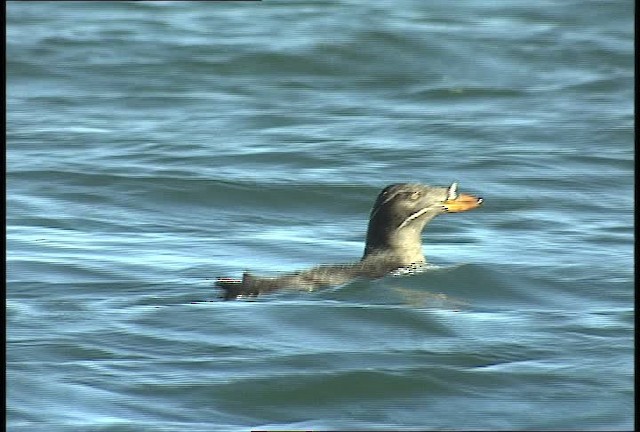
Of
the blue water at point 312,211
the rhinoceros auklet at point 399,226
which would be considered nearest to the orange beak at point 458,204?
the rhinoceros auklet at point 399,226

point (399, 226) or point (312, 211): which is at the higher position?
point (399, 226)

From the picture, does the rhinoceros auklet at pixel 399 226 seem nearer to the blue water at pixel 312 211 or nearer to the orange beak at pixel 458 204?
the orange beak at pixel 458 204

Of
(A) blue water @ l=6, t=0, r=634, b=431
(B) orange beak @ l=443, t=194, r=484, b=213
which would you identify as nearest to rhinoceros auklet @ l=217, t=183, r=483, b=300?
(B) orange beak @ l=443, t=194, r=484, b=213

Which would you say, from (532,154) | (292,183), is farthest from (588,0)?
(292,183)

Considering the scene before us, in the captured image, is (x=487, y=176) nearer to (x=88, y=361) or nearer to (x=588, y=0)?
(x=88, y=361)

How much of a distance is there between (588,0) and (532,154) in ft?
26.4

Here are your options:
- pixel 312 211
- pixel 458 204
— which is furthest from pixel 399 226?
pixel 312 211

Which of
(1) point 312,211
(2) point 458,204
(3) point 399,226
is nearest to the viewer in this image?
(3) point 399,226

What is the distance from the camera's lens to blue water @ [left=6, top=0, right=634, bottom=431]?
26.6 ft

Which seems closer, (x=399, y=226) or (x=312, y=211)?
(x=399, y=226)

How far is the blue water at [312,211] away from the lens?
810 cm

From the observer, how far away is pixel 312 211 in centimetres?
1350

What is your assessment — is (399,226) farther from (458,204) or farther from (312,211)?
(312,211)

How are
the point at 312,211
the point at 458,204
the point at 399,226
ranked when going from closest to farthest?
the point at 399,226 < the point at 458,204 < the point at 312,211
